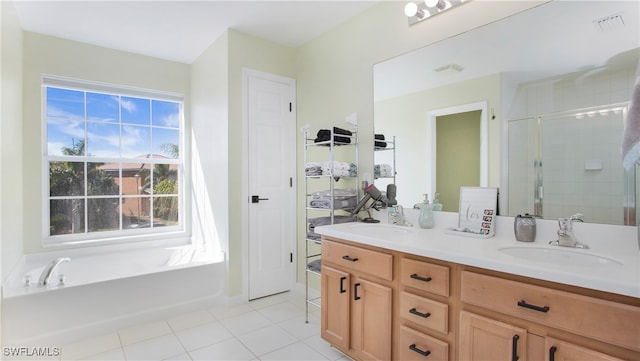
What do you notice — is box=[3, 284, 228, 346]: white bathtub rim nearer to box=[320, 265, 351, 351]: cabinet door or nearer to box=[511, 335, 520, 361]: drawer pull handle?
box=[320, 265, 351, 351]: cabinet door

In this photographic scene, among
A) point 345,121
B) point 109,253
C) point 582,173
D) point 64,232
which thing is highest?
point 345,121

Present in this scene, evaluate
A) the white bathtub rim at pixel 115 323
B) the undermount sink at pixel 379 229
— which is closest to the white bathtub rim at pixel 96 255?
the white bathtub rim at pixel 115 323

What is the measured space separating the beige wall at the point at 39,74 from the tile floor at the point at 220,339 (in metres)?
1.49

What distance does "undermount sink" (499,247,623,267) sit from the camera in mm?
1323

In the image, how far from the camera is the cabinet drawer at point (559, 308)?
1.00m

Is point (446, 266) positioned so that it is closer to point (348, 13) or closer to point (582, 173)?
point (582, 173)

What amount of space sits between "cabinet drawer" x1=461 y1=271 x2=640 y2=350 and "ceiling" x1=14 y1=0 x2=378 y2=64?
221 centimetres

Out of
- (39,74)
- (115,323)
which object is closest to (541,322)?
(115,323)

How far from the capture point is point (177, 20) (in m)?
2.79

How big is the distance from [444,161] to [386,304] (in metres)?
0.99

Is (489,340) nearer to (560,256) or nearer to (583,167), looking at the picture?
(560,256)

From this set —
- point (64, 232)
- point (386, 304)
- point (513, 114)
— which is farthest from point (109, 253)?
point (513, 114)

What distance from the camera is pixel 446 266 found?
1461 millimetres

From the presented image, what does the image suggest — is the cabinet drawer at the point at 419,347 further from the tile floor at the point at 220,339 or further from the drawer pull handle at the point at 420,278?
the tile floor at the point at 220,339
